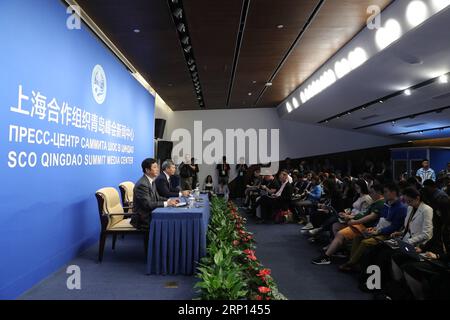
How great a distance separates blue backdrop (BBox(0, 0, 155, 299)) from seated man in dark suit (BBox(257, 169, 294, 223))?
135 inches

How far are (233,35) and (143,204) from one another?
2.99 m

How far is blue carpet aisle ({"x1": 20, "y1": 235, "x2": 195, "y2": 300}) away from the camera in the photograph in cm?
304

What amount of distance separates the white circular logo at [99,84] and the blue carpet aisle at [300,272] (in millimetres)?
3380

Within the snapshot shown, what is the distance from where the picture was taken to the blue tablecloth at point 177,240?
141 inches

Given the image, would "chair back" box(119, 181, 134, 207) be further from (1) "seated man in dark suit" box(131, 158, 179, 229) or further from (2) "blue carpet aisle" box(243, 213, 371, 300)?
(2) "blue carpet aisle" box(243, 213, 371, 300)

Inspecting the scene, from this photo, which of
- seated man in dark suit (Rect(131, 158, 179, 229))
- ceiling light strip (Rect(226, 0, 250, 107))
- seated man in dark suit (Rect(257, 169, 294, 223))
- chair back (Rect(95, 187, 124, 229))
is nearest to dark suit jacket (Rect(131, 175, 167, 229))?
seated man in dark suit (Rect(131, 158, 179, 229))

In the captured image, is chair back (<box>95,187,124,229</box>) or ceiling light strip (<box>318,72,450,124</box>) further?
ceiling light strip (<box>318,72,450,124</box>)

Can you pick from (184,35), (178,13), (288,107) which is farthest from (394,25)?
(288,107)

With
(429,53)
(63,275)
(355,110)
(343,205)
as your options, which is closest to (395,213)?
(343,205)

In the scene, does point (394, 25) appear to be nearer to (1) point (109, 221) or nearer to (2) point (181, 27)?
(2) point (181, 27)

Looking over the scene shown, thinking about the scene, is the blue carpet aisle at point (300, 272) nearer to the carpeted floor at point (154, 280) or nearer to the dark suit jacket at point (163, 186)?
the carpeted floor at point (154, 280)

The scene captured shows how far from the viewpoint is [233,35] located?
5188mm

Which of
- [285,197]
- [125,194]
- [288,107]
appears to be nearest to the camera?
[125,194]

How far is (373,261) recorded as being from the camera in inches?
130
